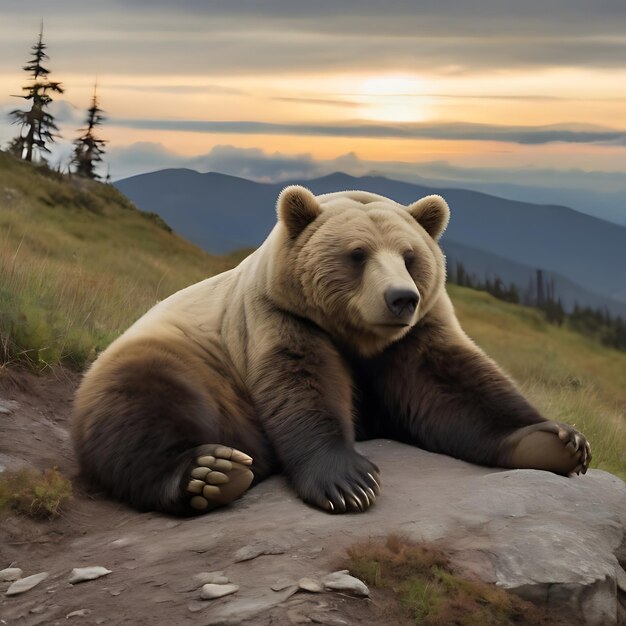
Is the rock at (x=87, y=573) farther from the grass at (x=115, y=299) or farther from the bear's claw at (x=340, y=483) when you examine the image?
the grass at (x=115, y=299)

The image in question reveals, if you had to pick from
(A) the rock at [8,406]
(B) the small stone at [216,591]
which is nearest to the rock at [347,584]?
(B) the small stone at [216,591]

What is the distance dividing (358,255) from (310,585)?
2494 mm

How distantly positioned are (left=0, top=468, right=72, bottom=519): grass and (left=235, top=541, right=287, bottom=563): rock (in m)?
1.76

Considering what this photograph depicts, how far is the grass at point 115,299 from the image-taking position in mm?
9008

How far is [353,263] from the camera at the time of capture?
6238mm

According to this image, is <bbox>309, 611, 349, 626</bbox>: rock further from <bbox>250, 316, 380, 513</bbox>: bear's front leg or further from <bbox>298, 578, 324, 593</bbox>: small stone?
<bbox>250, 316, 380, 513</bbox>: bear's front leg

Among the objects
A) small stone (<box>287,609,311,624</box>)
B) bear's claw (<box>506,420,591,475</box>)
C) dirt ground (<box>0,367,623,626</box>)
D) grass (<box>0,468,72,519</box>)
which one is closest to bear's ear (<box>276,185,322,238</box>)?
dirt ground (<box>0,367,623,626</box>)

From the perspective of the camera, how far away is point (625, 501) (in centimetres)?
586

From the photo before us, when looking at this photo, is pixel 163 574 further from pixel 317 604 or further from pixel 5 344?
pixel 5 344

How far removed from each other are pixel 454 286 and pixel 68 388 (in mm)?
27684

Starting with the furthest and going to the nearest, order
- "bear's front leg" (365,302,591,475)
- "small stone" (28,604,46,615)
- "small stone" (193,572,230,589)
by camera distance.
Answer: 1. "bear's front leg" (365,302,591,475)
2. "small stone" (28,604,46,615)
3. "small stone" (193,572,230,589)

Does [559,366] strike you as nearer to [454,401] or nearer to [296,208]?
[454,401]

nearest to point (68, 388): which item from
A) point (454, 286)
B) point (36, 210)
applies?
point (36, 210)

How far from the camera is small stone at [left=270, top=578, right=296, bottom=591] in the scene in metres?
4.28
